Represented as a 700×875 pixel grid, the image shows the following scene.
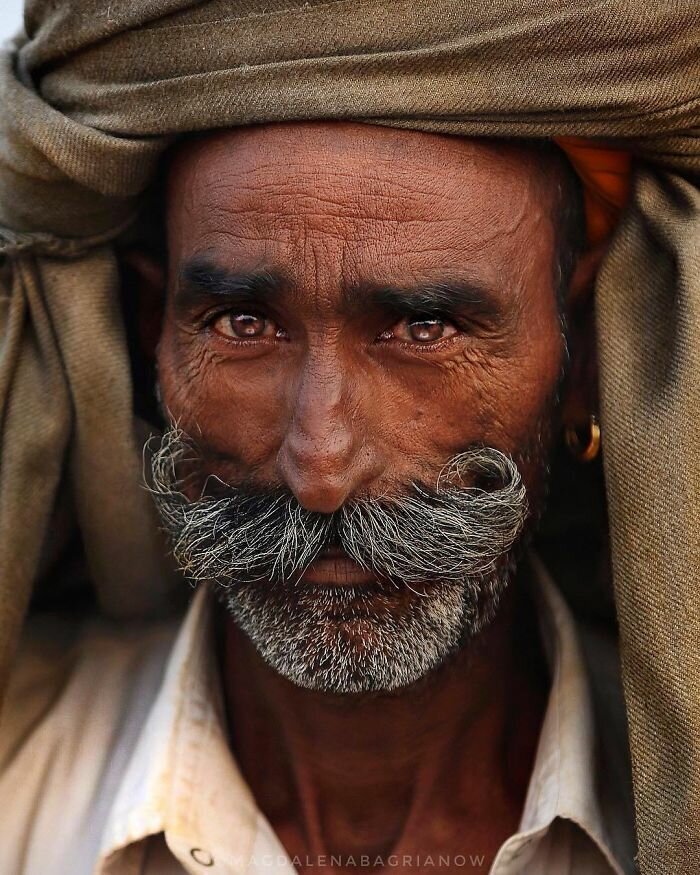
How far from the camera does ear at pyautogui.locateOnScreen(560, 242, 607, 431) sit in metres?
1.82

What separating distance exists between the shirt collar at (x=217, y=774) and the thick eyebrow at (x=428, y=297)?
597 mm

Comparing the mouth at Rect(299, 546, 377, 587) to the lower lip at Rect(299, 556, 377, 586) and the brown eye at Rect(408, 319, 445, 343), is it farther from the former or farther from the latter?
the brown eye at Rect(408, 319, 445, 343)

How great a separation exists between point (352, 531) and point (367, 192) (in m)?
0.47

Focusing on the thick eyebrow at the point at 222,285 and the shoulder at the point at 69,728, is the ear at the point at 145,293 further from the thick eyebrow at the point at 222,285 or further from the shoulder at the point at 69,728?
the shoulder at the point at 69,728

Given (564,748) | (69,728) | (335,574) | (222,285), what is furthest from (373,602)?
(69,728)

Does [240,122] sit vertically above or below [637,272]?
above

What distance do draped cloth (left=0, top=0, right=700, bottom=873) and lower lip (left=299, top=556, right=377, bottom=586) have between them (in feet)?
1.18

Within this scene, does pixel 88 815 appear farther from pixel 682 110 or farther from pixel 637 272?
pixel 682 110

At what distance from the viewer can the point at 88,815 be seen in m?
1.88

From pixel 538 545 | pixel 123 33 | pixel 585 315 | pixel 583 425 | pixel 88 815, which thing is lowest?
pixel 88 815

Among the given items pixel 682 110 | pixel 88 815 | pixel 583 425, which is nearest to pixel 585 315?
pixel 583 425

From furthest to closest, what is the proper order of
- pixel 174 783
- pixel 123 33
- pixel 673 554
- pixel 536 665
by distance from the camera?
pixel 536 665, pixel 174 783, pixel 123 33, pixel 673 554

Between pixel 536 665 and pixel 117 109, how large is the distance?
3.78ft

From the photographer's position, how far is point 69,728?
6.50 ft
